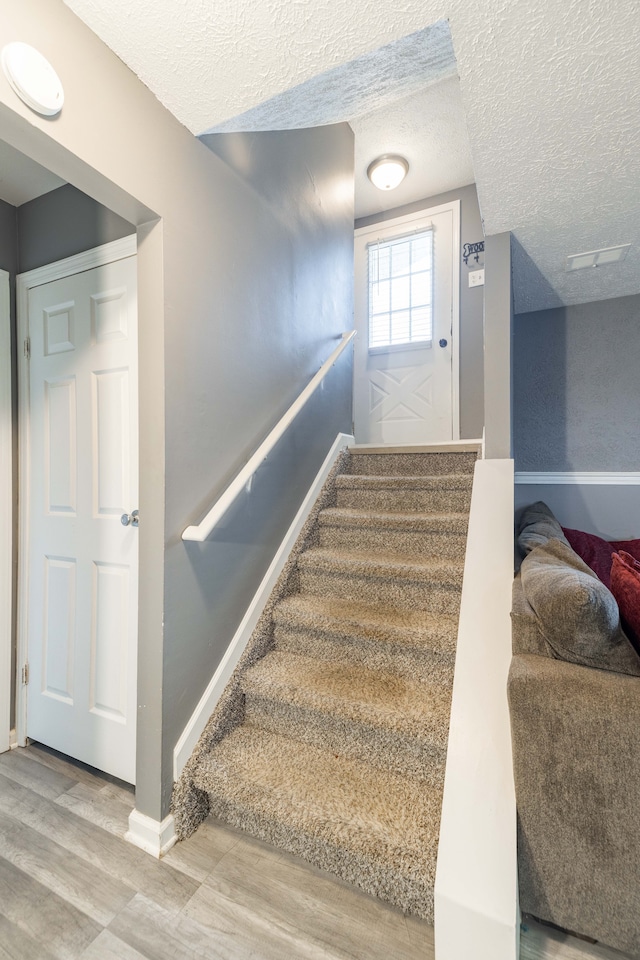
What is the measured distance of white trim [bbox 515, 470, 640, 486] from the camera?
271 cm

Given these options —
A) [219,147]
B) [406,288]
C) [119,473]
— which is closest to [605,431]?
[406,288]

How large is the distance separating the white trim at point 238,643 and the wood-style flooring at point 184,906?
0.86 ft

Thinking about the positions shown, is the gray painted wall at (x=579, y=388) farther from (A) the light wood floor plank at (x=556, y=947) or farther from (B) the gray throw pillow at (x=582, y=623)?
(A) the light wood floor plank at (x=556, y=947)

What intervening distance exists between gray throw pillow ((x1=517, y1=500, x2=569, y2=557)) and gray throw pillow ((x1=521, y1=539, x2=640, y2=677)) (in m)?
0.72

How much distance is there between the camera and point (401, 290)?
363 cm

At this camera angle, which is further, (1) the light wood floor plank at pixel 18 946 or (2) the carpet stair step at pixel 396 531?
(2) the carpet stair step at pixel 396 531

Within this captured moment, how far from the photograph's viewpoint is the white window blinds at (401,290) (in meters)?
3.54

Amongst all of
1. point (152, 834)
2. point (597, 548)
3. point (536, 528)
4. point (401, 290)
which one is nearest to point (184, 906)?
point (152, 834)

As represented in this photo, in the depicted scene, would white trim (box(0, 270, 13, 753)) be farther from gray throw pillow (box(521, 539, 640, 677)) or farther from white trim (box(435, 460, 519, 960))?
→ gray throw pillow (box(521, 539, 640, 677))

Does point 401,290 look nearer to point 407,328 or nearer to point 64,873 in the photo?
point 407,328

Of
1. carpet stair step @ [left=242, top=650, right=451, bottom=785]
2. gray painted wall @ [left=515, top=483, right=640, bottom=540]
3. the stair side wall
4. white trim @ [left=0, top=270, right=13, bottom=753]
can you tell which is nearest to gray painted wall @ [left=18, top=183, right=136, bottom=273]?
white trim @ [left=0, top=270, right=13, bottom=753]

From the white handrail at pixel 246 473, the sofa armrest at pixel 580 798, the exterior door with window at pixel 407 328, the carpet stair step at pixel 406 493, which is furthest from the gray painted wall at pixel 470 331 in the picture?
the sofa armrest at pixel 580 798

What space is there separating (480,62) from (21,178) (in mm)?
1779

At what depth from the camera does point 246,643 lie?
173cm
